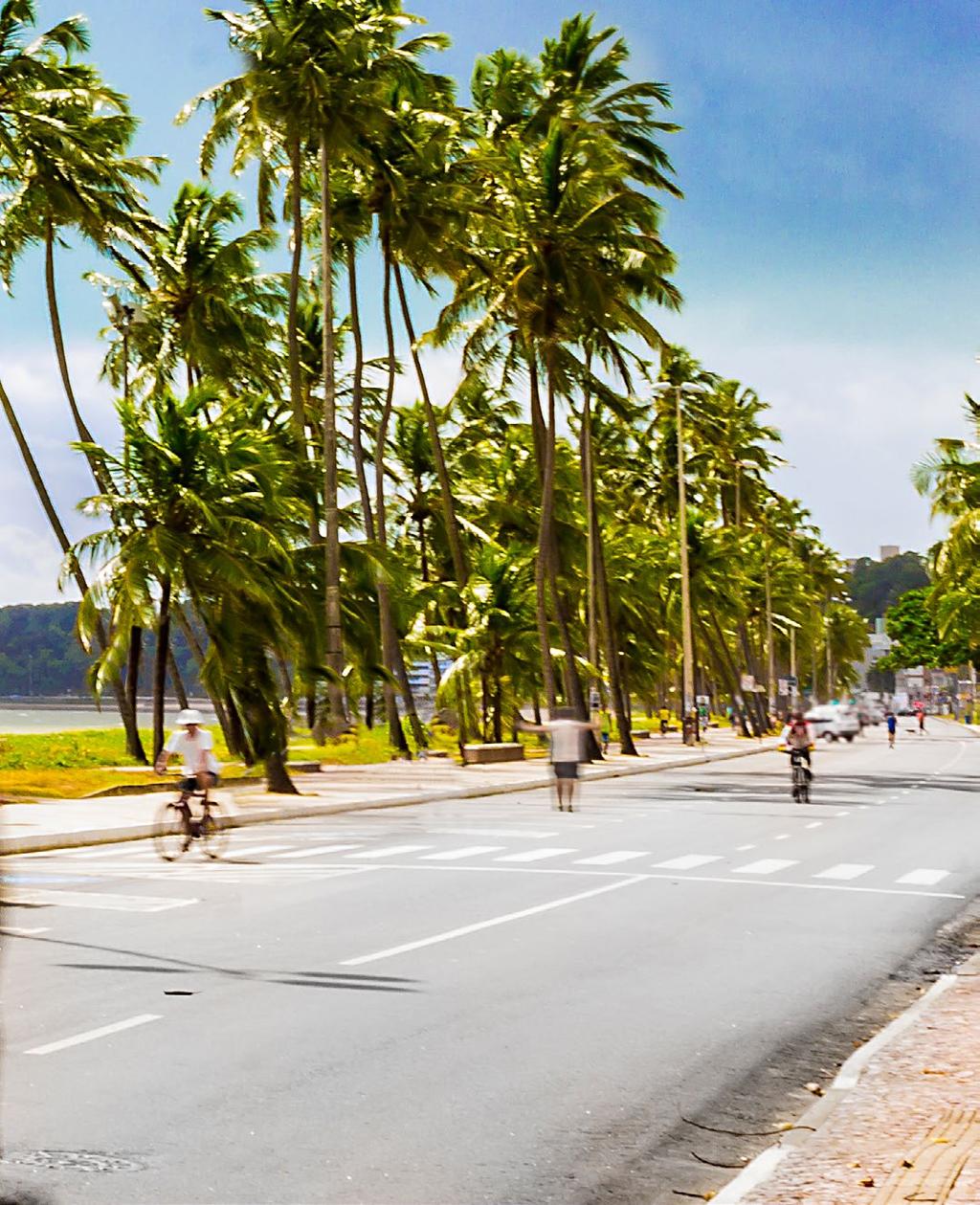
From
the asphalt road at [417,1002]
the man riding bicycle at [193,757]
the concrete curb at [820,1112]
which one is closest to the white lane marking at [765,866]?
the asphalt road at [417,1002]

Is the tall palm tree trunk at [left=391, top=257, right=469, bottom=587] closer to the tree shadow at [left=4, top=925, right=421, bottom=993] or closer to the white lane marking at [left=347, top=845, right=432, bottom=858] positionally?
the white lane marking at [left=347, top=845, right=432, bottom=858]

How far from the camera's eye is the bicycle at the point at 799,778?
30.9 metres

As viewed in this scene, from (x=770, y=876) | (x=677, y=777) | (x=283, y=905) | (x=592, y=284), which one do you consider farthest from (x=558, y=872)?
(x=592, y=284)

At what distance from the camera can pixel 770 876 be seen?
17969 millimetres

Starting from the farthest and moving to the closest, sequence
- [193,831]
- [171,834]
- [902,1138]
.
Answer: [171,834] → [193,831] → [902,1138]

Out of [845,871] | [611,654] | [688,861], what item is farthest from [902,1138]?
[611,654]

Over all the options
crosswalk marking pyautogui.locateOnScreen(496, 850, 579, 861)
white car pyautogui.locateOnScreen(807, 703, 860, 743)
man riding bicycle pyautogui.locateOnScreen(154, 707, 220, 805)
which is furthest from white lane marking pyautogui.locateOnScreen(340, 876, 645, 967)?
white car pyautogui.locateOnScreen(807, 703, 860, 743)

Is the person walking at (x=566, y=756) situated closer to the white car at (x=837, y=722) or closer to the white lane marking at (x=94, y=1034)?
the white lane marking at (x=94, y=1034)

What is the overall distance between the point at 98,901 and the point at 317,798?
14802 mm

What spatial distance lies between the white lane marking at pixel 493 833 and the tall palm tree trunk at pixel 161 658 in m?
10.9

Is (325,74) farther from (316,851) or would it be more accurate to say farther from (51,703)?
(51,703)

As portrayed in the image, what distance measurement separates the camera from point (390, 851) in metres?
20.7

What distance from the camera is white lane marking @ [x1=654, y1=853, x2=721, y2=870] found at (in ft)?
62.1

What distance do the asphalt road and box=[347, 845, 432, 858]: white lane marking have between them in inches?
2.8
